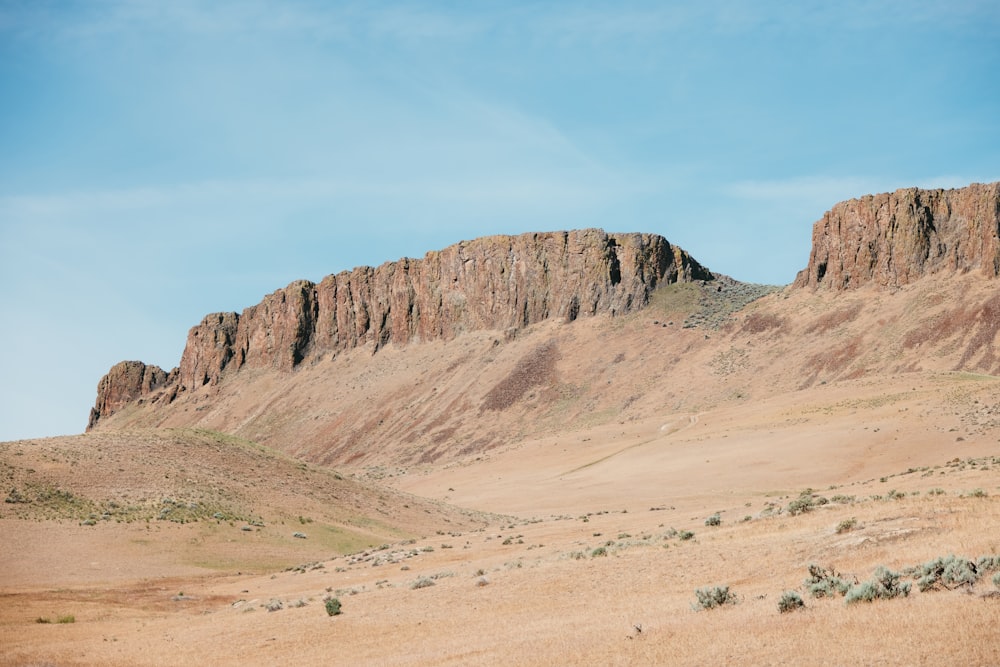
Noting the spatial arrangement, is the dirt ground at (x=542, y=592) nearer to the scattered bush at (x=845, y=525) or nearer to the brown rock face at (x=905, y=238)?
the scattered bush at (x=845, y=525)

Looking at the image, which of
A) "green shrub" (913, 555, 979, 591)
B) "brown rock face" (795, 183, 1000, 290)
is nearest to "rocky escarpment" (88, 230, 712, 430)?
"brown rock face" (795, 183, 1000, 290)

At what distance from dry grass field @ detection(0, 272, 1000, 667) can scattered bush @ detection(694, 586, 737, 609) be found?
11 centimetres

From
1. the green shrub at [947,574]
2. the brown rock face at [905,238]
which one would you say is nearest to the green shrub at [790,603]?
the green shrub at [947,574]

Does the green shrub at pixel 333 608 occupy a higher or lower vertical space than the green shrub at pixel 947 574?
Answer: lower

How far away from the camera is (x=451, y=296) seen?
160 metres

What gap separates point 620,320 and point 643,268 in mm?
11867

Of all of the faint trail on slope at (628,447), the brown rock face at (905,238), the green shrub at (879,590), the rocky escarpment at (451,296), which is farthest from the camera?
the rocky escarpment at (451,296)

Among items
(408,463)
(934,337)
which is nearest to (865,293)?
(934,337)

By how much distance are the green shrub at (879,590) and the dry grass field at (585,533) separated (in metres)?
0.16

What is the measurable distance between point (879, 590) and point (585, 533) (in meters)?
22.3

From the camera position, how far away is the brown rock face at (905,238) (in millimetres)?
108625

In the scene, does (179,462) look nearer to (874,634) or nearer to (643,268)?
(874,634)

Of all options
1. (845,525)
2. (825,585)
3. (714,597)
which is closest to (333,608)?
(714,597)

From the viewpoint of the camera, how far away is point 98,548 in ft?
128
